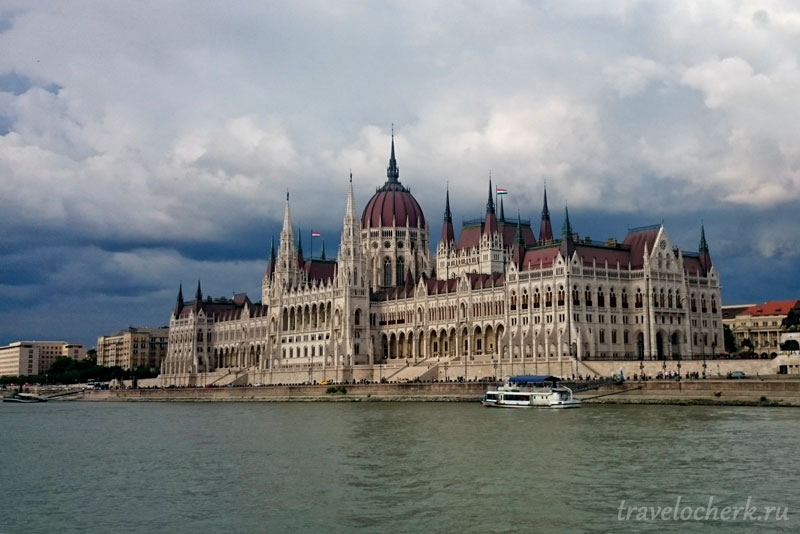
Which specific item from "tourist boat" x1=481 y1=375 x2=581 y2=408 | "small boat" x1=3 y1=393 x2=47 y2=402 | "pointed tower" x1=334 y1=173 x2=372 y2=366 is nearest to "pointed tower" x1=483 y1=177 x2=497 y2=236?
"pointed tower" x1=334 y1=173 x2=372 y2=366

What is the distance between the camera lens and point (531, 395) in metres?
85.4

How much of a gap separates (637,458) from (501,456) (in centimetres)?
647

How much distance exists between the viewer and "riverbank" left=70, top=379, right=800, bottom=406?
7644 centimetres

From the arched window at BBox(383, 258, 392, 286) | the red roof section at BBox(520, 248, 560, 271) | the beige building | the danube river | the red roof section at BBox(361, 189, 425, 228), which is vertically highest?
the red roof section at BBox(361, 189, 425, 228)

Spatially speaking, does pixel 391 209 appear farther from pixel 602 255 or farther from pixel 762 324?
pixel 762 324

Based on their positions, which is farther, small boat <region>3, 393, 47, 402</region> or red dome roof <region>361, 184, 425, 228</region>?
red dome roof <region>361, 184, 425, 228</region>

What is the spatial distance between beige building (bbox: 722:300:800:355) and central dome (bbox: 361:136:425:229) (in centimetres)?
5097

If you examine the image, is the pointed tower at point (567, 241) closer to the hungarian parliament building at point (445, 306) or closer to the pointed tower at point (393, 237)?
the hungarian parliament building at point (445, 306)

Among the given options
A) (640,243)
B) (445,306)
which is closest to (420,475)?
(640,243)

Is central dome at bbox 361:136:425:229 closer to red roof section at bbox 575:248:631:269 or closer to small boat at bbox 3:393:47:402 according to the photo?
red roof section at bbox 575:248:631:269

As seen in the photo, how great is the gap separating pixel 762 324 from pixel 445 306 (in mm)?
53904

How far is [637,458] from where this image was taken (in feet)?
155

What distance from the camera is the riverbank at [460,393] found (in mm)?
76438

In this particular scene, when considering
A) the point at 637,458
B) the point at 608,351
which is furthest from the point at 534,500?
the point at 608,351
